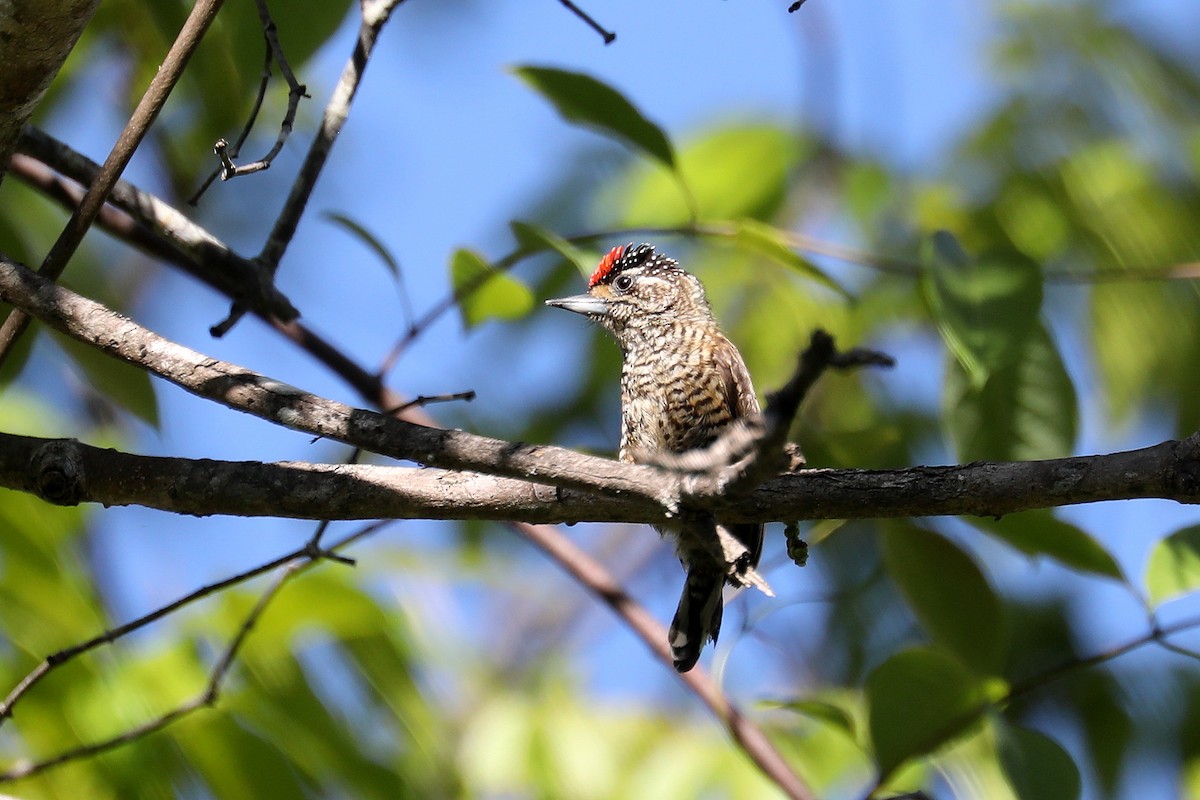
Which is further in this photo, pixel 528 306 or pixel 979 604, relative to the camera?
pixel 528 306

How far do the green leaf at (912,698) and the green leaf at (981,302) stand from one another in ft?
2.38

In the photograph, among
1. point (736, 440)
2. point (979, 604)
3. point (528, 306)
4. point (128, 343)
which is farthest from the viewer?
point (528, 306)

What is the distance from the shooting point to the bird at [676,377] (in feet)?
11.1

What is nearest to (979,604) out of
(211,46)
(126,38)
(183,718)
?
(183,718)

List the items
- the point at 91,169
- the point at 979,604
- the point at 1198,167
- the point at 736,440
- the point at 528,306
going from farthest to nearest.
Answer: the point at 1198,167 → the point at 528,306 → the point at 979,604 → the point at 91,169 → the point at 736,440

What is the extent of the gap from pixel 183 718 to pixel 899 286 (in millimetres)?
3334

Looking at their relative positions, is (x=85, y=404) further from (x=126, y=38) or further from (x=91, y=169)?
(x=91, y=169)

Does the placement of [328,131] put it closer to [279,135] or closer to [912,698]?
[279,135]

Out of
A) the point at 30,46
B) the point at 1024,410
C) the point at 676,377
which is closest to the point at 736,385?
the point at 676,377

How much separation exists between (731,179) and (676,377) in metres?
0.75

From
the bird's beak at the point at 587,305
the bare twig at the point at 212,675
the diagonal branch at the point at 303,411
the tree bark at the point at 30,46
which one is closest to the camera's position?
the diagonal branch at the point at 303,411

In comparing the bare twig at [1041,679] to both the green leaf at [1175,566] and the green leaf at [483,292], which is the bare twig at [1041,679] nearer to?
the green leaf at [1175,566]

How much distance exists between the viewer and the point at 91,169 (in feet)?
9.33

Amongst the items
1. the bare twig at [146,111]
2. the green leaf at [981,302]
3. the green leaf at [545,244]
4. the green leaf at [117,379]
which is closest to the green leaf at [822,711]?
the green leaf at [981,302]
